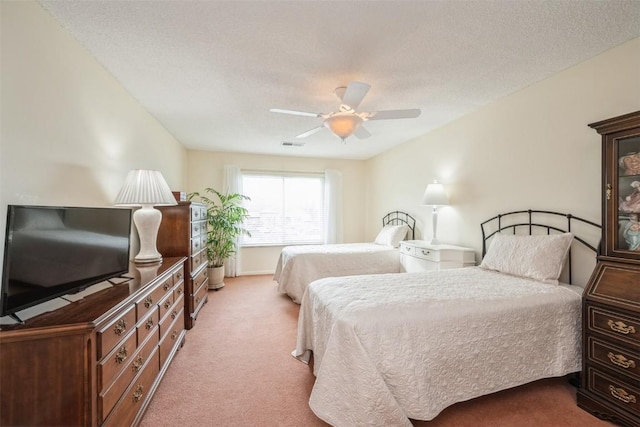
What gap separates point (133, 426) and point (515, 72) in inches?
148

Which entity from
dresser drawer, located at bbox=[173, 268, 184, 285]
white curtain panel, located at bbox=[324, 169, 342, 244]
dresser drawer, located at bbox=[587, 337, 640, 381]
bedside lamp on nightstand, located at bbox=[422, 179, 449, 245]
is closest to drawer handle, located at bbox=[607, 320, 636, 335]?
dresser drawer, located at bbox=[587, 337, 640, 381]

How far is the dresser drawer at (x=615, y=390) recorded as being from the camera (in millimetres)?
1547

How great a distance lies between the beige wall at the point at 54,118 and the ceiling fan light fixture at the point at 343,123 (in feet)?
6.00

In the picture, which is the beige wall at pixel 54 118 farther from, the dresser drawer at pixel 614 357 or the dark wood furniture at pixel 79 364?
the dresser drawer at pixel 614 357

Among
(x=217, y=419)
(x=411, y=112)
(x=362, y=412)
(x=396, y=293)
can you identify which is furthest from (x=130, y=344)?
(x=411, y=112)

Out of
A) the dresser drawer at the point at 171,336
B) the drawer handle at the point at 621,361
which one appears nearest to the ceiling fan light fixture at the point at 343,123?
the dresser drawer at the point at 171,336

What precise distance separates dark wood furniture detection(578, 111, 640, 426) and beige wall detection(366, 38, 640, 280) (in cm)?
43

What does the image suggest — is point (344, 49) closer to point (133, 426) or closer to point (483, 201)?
point (483, 201)

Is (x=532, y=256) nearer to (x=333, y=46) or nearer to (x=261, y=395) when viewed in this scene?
(x=333, y=46)

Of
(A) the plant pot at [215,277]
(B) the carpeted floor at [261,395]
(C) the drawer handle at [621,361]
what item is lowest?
(B) the carpeted floor at [261,395]

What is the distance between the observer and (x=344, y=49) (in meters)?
1.98

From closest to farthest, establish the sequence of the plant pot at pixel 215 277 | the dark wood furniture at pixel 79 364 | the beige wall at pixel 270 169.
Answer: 1. the dark wood furniture at pixel 79 364
2. the plant pot at pixel 215 277
3. the beige wall at pixel 270 169

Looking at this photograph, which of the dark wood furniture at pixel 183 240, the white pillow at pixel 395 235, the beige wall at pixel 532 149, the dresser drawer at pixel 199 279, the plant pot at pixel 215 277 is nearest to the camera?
the beige wall at pixel 532 149

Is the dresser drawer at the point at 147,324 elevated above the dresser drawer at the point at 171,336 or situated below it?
above
